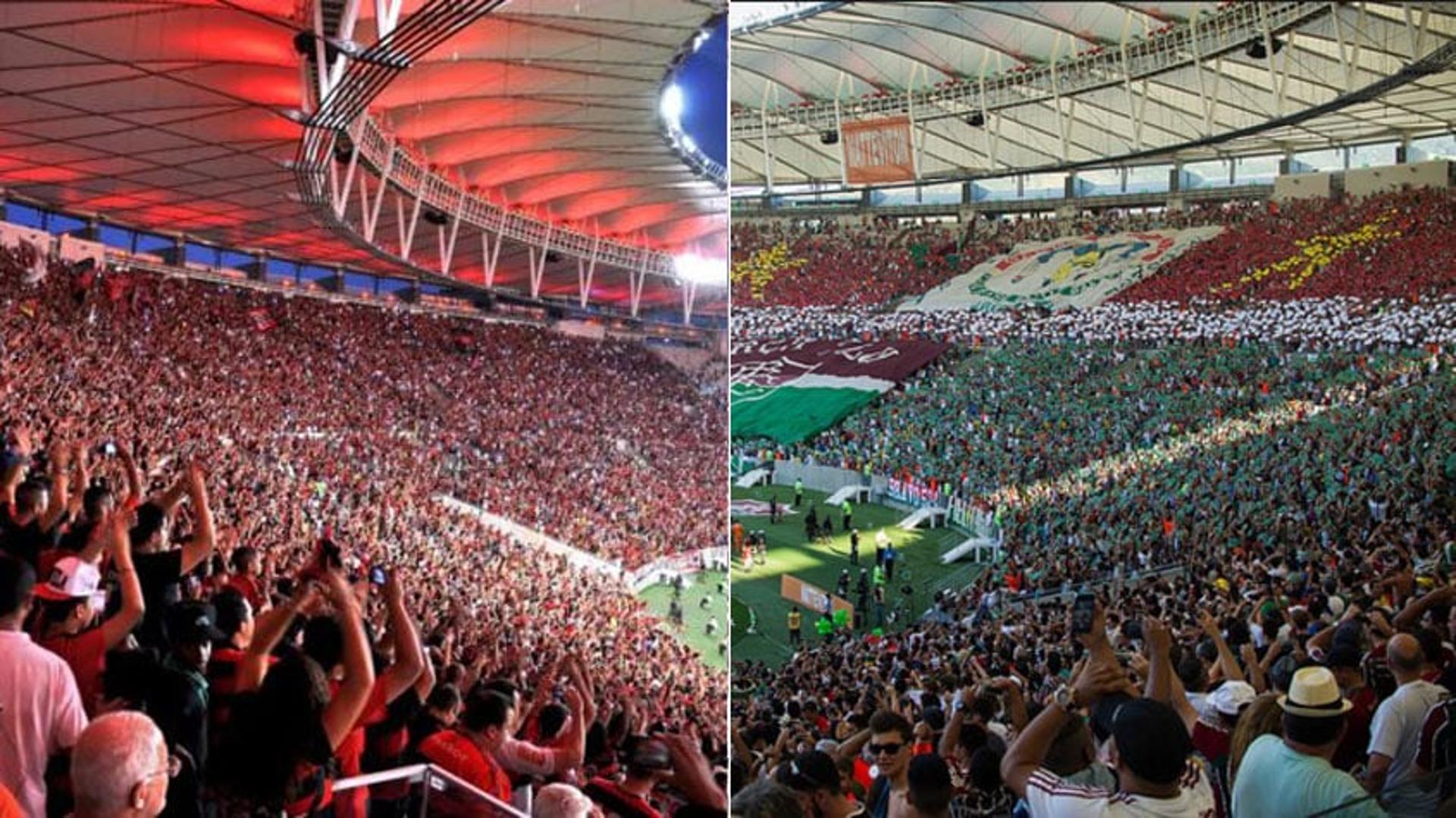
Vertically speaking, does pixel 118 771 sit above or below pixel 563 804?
above

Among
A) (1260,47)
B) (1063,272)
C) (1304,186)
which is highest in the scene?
(1260,47)

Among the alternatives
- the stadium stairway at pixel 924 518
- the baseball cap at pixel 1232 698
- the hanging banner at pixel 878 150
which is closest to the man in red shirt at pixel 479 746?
the baseball cap at pixel 1232 698

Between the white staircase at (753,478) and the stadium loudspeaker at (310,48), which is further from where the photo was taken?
the white staircase at (753,478)

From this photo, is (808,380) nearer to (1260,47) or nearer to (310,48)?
(310,48)

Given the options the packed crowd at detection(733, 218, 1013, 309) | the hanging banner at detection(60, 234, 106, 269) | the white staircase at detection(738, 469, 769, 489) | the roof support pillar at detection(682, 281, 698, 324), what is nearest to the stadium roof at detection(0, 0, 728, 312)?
the hanging banner at detection(60, 234, 106, 269)

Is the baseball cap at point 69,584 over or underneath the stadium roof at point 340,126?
underneath

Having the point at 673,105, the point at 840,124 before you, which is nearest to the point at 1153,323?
the point at 840,124

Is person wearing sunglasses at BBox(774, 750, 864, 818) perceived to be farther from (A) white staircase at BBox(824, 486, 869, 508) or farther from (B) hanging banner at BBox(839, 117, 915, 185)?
(B) hanging banner at BBox(839, 117, 915, 185)

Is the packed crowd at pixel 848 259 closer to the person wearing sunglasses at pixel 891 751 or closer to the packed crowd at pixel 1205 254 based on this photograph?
the packed crowd at pixel 1205 254
